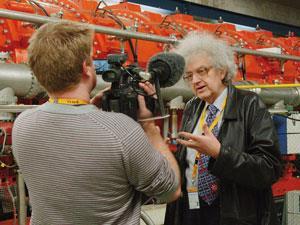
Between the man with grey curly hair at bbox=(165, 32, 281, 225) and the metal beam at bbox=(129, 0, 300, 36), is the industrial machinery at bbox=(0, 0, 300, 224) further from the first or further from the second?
the metal beam at bbox=(129, 0, 300, 36)

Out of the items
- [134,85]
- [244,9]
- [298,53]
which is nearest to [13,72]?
[134,85]

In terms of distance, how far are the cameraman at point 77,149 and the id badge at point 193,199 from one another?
57 cm

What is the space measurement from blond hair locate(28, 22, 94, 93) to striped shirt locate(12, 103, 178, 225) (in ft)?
0.26

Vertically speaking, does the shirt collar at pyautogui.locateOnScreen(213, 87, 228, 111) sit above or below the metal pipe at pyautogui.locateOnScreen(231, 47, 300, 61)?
below

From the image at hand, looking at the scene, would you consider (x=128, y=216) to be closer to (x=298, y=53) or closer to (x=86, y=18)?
(x=86, y=18)

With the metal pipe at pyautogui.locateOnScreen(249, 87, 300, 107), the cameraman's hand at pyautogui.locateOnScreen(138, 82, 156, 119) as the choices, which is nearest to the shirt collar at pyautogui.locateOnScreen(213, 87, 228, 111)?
the cameraman's hand at pyautogui.locateOnScreen(138, 82, 156, 119)

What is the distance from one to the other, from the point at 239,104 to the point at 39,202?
0.95m

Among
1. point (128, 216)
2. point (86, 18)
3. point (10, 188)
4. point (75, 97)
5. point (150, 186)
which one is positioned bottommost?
point (10, 188)

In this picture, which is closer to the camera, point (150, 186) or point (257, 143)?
point (150, 186)

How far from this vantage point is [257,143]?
1.63 metres

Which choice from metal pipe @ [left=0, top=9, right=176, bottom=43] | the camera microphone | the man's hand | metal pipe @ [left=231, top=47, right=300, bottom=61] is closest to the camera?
the camera microphone

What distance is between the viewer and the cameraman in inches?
44.0

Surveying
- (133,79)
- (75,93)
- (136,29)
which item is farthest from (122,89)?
(136,29)

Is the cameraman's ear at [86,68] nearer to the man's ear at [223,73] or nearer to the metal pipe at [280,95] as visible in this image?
the man's ear at [223,73]
